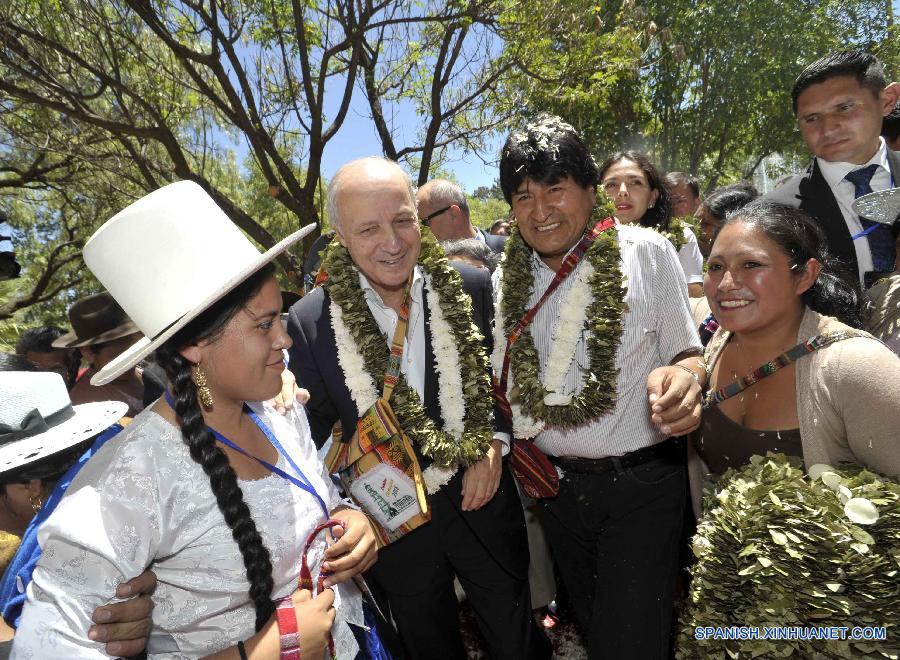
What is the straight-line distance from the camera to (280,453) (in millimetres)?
1926

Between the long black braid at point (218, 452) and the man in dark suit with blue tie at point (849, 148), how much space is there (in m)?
2.99

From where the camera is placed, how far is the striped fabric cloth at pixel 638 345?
97.9 inches

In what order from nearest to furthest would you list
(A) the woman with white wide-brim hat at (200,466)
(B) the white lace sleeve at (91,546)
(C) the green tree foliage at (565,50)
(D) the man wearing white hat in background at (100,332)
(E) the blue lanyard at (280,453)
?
1. (B) the white lace sleeve at (91,546)
2. (A) the woman with white wide-brim hat at (200,466)
3. (E) the blue lanyard at (280,453)
4. (D) the man wearing white hat in background at (100,332)
5. (C) the green tree foliage at (565,50)

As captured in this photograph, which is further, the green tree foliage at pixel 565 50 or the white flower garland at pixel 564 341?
the green tree foliage at pixel 565 50

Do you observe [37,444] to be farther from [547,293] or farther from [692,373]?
[692,373]

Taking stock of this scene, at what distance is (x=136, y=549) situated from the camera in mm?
1461

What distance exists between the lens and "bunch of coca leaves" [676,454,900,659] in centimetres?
168

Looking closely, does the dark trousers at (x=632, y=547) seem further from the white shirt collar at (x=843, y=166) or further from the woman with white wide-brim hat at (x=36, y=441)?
the woman with white wide-brim hat at (x=36, y=441)

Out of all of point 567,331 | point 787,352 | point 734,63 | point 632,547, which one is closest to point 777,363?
point 787,352

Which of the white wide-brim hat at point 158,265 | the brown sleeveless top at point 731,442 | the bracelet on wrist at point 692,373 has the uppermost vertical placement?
the white wide-brim hat at point 158,265

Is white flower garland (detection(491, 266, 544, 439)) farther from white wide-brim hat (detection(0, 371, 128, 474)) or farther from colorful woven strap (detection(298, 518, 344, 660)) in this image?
white wide-brim hat (detection(0, 371, 128, 474))

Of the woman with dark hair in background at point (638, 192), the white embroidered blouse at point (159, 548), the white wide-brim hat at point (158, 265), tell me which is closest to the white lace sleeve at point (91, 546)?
the white embroidered blouse at point (159, 548)

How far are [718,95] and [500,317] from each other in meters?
17.0

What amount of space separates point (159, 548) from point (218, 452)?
29 centimetres
